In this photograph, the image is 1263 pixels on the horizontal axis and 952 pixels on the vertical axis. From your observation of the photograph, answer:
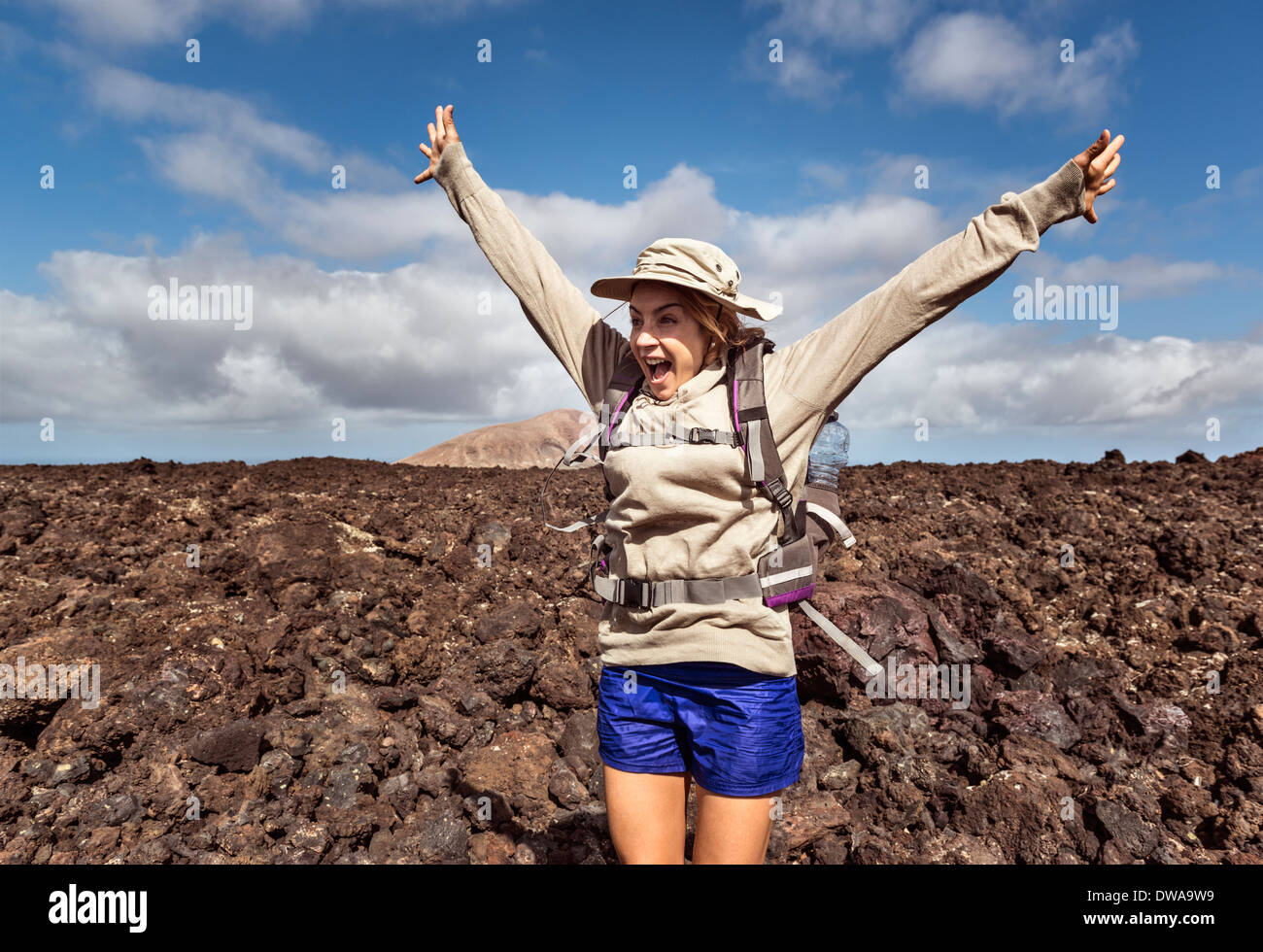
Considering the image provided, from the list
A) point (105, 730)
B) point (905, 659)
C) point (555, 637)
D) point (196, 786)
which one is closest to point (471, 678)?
point (555, 637)

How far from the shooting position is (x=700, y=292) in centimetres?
258

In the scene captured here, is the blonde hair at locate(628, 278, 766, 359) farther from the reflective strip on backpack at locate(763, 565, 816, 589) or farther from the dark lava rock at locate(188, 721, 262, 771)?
the dark lava rock at locate(188, 721, 262, 771)

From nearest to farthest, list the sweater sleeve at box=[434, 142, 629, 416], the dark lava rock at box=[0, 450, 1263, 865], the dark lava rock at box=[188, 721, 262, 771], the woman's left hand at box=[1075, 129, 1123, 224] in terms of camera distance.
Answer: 1. the woman's left hand at box=[1075, 129, 1123, 224]
2. the sweater sleeve at box=[434, 142, 629, 416]
3. the dark lava rock at box=[0, 450, 1263, 865]
4. the dark lava rock at box=[188, 721, 262, 771]

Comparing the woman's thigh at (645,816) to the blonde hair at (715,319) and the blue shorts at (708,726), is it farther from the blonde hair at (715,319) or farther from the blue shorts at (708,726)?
the blonde hair at (715,319)

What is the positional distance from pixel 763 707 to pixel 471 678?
355 centimetres

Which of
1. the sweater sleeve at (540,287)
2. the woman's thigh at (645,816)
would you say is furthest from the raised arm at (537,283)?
the woman's thigh at (645,816)

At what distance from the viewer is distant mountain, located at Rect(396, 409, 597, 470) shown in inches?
674

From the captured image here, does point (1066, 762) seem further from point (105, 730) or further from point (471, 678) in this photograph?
point (105, 730)

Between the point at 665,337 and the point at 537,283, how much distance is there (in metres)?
0.67

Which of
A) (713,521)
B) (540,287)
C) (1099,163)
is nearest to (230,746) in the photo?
(540,287)

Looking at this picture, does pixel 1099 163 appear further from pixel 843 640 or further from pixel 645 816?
pixel 645 816

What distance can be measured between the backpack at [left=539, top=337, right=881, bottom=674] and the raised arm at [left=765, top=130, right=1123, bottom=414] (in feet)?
0.48

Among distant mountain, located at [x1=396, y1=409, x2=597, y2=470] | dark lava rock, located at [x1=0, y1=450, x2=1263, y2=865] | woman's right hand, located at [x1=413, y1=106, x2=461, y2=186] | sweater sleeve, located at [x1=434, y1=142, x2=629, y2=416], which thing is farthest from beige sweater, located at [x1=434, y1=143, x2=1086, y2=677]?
distant mountain, located at [x1=396, y1=409, x2=597, y2=470]

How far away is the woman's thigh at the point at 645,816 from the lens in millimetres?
2607
